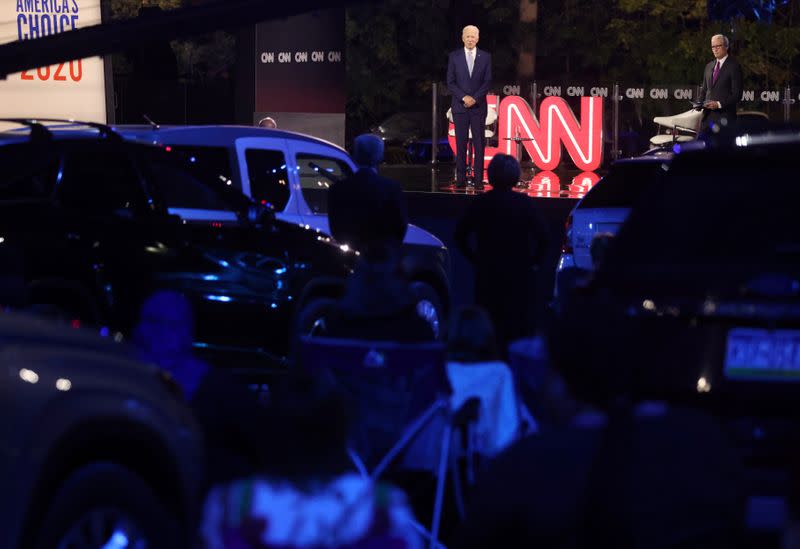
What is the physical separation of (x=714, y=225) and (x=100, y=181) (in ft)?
16.5

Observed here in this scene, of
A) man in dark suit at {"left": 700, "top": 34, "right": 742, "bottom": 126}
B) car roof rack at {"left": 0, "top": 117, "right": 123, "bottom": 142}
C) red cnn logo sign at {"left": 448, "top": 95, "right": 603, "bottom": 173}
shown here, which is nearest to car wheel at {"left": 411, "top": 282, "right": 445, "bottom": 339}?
car roof rack at {"left": 0, "top": 117, "right": 123, "bottom": 142}

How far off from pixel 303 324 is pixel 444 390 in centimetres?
421

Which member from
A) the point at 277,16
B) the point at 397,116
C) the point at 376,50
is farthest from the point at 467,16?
the point at 277,16

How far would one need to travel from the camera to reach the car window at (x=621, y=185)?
44.3 feet

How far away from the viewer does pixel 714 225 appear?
5906 millimetres

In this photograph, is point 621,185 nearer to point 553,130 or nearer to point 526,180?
point 526,180

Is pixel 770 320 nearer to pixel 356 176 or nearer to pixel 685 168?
pixel 685 168

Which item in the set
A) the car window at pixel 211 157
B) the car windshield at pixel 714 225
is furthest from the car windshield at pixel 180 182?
the car windshield at pixel 714 225

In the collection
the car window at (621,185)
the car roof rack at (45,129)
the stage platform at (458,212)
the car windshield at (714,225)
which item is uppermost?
the car roof rack at (45,129)

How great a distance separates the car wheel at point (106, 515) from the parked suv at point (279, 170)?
6026 millimetres

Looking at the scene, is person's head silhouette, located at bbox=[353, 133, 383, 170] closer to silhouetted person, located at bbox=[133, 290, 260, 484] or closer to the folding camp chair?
the folding camp chair

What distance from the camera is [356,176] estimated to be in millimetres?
10391

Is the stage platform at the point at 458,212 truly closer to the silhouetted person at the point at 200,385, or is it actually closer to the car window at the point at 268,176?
the car window at the point at 268,176

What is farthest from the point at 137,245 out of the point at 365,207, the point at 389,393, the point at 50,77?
the point at 50,77
